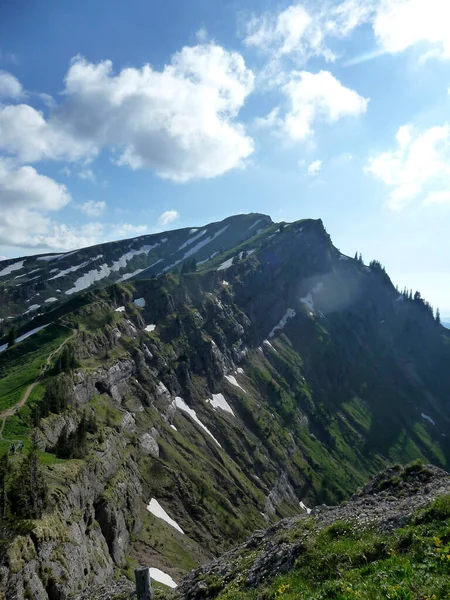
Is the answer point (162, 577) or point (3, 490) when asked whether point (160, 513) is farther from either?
point (3, 490)

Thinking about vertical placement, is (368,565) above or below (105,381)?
below

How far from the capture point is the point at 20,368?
9956cm

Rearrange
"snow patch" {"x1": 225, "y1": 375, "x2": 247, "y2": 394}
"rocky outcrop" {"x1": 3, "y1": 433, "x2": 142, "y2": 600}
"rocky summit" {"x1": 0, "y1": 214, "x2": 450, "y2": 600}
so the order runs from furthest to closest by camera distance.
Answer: "snow patch" {"x1": 225, "y1": 375, "x2": 247, "y2": 394}
"rocky outcrop" {"x1": 3, "y1": 433, "x2": 142, "y2": 600}
"rocky summit" {"x1": 0, "y1": 214, "x2": 450, "y2": 600}

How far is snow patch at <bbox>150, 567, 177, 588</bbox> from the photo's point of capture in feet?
199

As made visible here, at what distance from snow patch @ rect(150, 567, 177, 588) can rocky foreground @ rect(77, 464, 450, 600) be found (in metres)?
26.9

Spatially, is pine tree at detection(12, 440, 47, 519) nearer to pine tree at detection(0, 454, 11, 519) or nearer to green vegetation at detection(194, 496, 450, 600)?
pine tree at detection(0, 454, 11, 519)

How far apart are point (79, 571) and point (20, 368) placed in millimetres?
64620

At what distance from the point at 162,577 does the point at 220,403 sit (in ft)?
324

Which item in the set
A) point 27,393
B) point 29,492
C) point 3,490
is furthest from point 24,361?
point 3,490

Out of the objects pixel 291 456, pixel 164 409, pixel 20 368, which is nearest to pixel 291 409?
pixel 291 456

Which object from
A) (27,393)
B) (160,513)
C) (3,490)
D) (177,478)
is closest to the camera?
(3,490)

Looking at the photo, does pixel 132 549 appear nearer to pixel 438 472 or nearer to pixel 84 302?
pixel 438 472

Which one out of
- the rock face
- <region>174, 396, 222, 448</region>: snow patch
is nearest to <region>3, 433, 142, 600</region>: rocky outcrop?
the rock face

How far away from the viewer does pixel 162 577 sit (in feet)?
204
